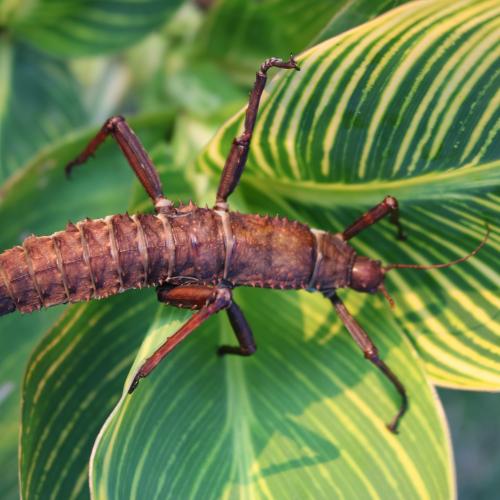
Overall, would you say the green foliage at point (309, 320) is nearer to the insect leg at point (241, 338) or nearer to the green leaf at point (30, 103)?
the insect leg at point (241, 338)

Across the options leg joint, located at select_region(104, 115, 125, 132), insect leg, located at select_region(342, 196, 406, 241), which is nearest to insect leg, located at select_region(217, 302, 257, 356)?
insect leg, located at select_region(342, 196, 406, 241)

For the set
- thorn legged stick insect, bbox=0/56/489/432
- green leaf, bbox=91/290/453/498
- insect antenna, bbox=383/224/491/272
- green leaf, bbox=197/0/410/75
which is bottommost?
green leaf, bbox=91/290/453/498

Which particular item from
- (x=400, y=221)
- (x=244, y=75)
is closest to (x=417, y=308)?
(x=400, y=221)

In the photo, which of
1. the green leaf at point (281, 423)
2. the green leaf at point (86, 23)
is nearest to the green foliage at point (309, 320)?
the green leaf at point (281, 423)

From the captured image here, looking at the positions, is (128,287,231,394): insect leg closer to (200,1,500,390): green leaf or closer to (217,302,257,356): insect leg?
(217,302,257,356): insect leg

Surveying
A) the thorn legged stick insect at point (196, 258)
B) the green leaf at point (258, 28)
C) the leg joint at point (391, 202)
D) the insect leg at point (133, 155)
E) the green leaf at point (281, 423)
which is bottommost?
the green leaf at point (281, 423)

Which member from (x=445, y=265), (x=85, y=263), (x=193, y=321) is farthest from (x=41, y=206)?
(x=445, y=265)
